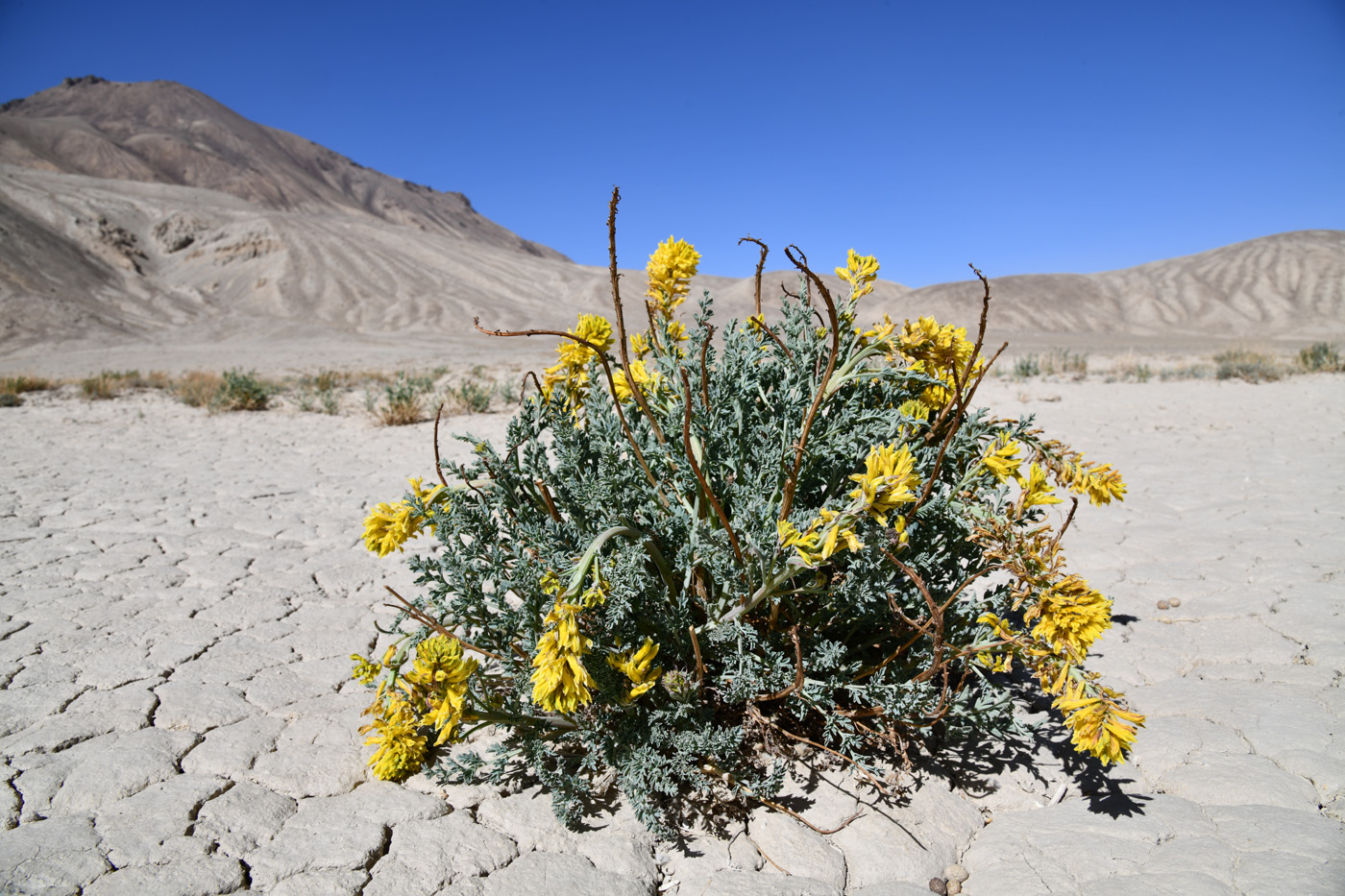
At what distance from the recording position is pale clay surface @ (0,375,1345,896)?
1606 mm

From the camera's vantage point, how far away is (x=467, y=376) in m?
11.4

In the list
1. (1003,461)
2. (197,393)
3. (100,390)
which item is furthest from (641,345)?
(100,390)

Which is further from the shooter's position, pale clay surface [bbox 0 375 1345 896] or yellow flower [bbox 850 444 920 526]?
pale clay surface [bbox 0 375 1345 896]

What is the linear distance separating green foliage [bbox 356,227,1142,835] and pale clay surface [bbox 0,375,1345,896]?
0.15m

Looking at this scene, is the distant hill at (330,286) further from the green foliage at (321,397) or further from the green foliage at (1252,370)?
the green foliage at (1252,370)

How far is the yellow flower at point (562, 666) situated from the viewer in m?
1.23

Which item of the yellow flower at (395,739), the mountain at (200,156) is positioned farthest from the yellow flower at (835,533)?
the mountain at (200,156)

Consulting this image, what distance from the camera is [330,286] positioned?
33.9m

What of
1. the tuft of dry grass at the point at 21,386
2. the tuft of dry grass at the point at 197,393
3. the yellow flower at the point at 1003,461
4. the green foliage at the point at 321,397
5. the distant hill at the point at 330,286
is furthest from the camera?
the distant hill at the point at 330,286

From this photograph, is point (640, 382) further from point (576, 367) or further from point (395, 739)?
point (395, 739)

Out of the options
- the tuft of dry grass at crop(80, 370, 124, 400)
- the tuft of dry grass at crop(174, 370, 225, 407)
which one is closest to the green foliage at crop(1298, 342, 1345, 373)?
the tuft of dry grass at crop(174, 370, 225, 407)

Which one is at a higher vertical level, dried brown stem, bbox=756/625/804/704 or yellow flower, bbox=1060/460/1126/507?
yellow flower, bbox=1060/460/1126/507

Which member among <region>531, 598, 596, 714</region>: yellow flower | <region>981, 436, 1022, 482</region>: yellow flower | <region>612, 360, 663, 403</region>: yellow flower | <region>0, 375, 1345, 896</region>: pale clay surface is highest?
<region>612, 360, 663, 403</region>: yellow flower

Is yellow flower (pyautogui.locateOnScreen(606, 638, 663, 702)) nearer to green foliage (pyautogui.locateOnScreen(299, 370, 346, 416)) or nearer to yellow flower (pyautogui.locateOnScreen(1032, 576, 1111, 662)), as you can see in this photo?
yellow flower (pyautogui.locateOnScreen(1032, 576, 1111, 662))
